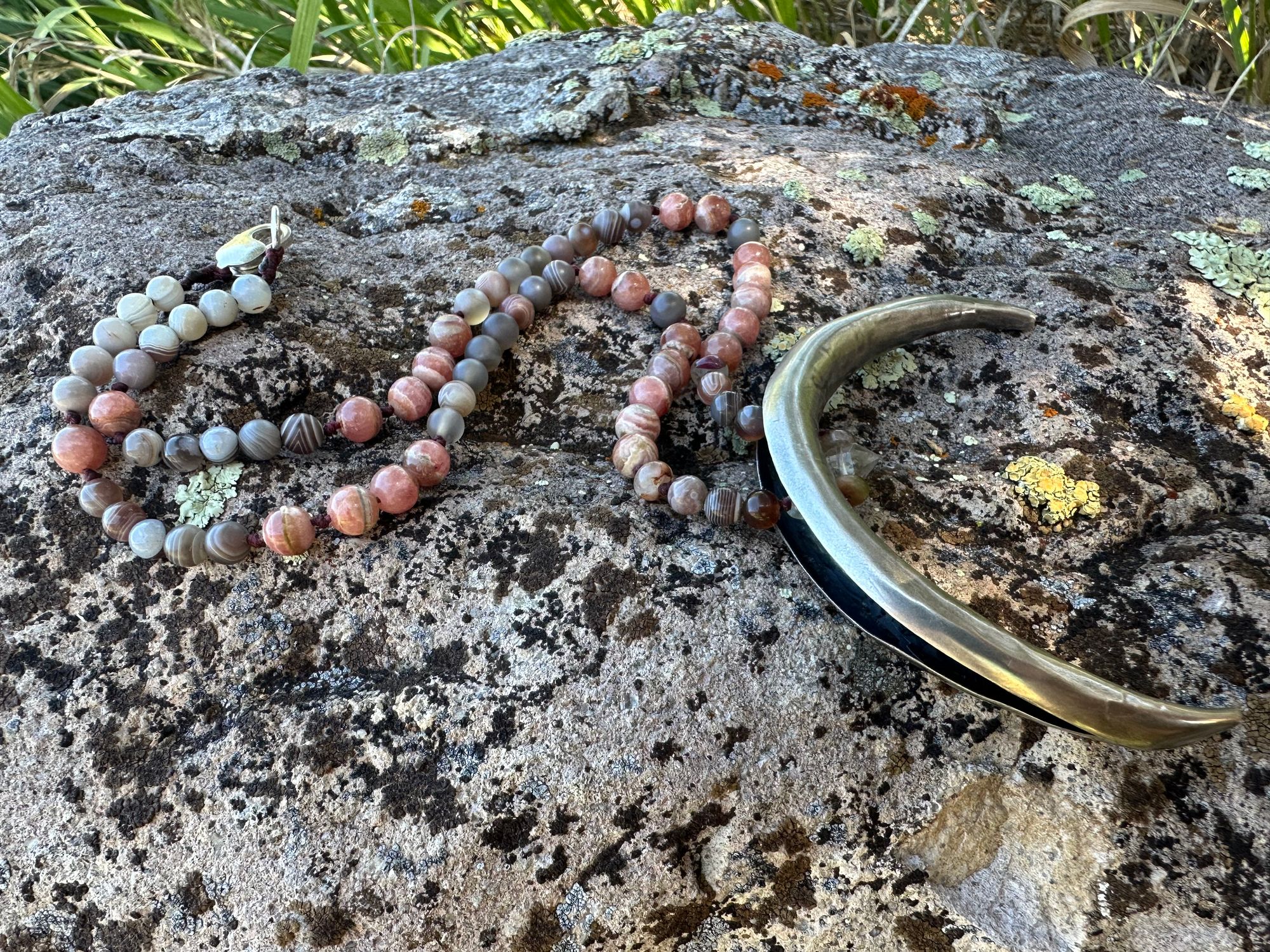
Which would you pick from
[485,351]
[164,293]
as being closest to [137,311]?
[164,293]

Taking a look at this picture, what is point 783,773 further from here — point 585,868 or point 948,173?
point 948,173

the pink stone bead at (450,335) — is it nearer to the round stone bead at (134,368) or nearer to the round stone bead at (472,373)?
the round stone bead at (472,373)

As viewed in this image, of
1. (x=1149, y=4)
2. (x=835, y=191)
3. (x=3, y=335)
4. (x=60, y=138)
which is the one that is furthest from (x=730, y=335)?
(x=1149, y=4)

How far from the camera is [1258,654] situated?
136cm

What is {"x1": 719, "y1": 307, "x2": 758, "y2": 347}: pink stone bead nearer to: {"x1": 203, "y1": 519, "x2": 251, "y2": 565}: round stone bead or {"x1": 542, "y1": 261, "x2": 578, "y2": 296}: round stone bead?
{"x1": 542, "y1": 261, "x2": 578, "y2": 296}: round stone bead

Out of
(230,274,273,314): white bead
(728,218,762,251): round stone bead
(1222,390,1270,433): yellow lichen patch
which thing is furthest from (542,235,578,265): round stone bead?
(1222,390,1270,433): yellow lichen patch

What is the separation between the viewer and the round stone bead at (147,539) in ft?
4.83

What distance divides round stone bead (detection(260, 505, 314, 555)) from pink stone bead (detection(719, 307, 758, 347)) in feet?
2.83

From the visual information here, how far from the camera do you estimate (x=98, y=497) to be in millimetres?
1514

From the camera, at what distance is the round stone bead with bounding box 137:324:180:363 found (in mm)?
1659

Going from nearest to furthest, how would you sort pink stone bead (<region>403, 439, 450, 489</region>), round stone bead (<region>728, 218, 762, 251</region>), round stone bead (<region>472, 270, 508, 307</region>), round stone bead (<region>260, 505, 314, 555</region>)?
round stone bead (<region>260, 505, 314, 555</region>), pink stone bead (<region>403, 439, 450, 489</region>), round stone bead (<region>472, 270, 508, 307</region>), round stone bead (<region>728, 218, 762, 251</region>)

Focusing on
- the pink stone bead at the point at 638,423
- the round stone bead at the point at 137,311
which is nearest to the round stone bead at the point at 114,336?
the round stone bead at the point at 137,311

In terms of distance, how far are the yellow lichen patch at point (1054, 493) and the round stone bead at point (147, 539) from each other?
138 cm

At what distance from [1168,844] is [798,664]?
21.2 inches
